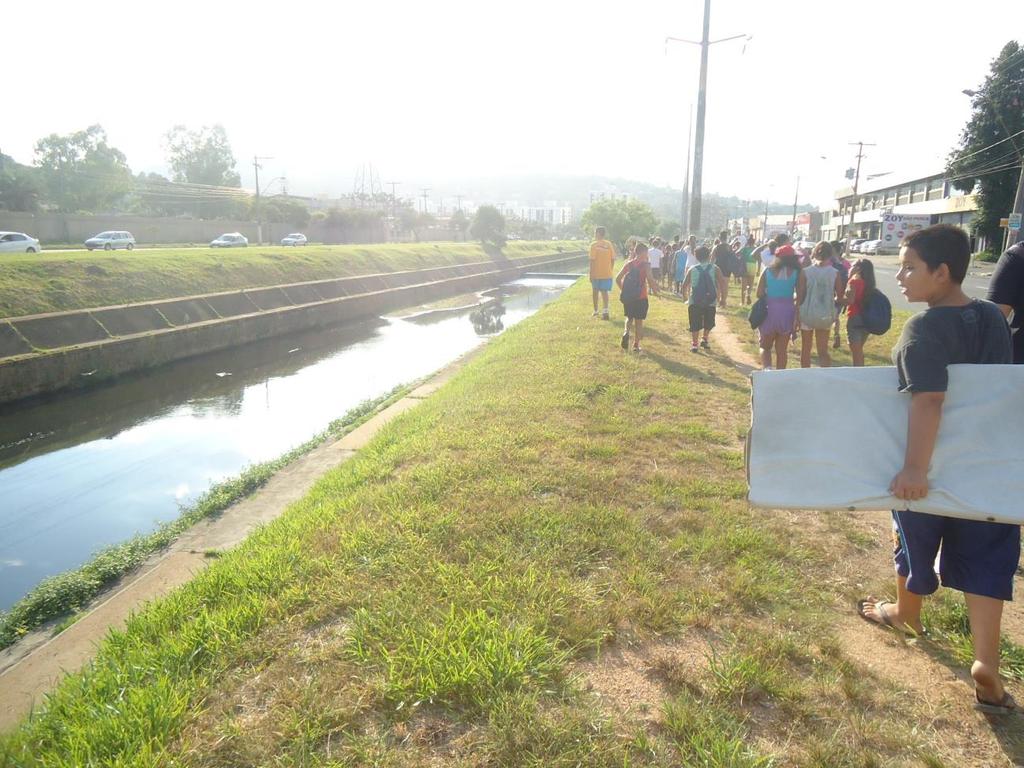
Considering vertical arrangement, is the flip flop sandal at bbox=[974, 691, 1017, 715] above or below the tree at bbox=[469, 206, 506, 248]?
below

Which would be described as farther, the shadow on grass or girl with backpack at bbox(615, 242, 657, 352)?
girl with backpack at bbox(615, 242, 657, 352)

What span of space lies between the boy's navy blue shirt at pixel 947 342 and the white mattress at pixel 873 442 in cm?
9

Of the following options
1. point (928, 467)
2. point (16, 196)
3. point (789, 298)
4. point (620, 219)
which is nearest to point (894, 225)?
point (620, 219)

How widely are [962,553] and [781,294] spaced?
17.8ft

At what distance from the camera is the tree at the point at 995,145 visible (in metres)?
38.9

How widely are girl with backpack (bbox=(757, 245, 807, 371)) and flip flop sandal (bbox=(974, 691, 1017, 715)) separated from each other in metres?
5.53

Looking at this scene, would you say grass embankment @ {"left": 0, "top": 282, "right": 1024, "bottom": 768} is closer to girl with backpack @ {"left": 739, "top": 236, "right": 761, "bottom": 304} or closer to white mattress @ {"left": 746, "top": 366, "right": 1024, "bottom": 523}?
white mattress @ {"left": 746, "top": 366, "right": 1024, "bottom": 523}

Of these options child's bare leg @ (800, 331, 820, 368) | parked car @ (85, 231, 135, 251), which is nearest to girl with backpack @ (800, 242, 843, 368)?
child's bare leg @ (800, 331, 820, 368)

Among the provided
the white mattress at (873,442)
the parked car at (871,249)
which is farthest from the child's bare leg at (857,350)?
the parked car at (871,249)

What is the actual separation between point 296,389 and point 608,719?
11126 mm

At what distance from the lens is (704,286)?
9344mm

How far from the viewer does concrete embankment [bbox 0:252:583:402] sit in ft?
39.2

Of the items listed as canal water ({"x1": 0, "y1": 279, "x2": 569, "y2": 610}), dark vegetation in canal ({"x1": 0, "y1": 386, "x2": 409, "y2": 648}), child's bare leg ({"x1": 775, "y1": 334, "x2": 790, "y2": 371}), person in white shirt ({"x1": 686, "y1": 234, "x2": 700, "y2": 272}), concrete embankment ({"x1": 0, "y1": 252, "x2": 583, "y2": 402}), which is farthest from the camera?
person in white shirt ({"x1": 686, "y1": 234, "x2": 700, "y2": 272})

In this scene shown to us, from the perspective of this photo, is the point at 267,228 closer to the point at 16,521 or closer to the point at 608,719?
the point at 16,521
